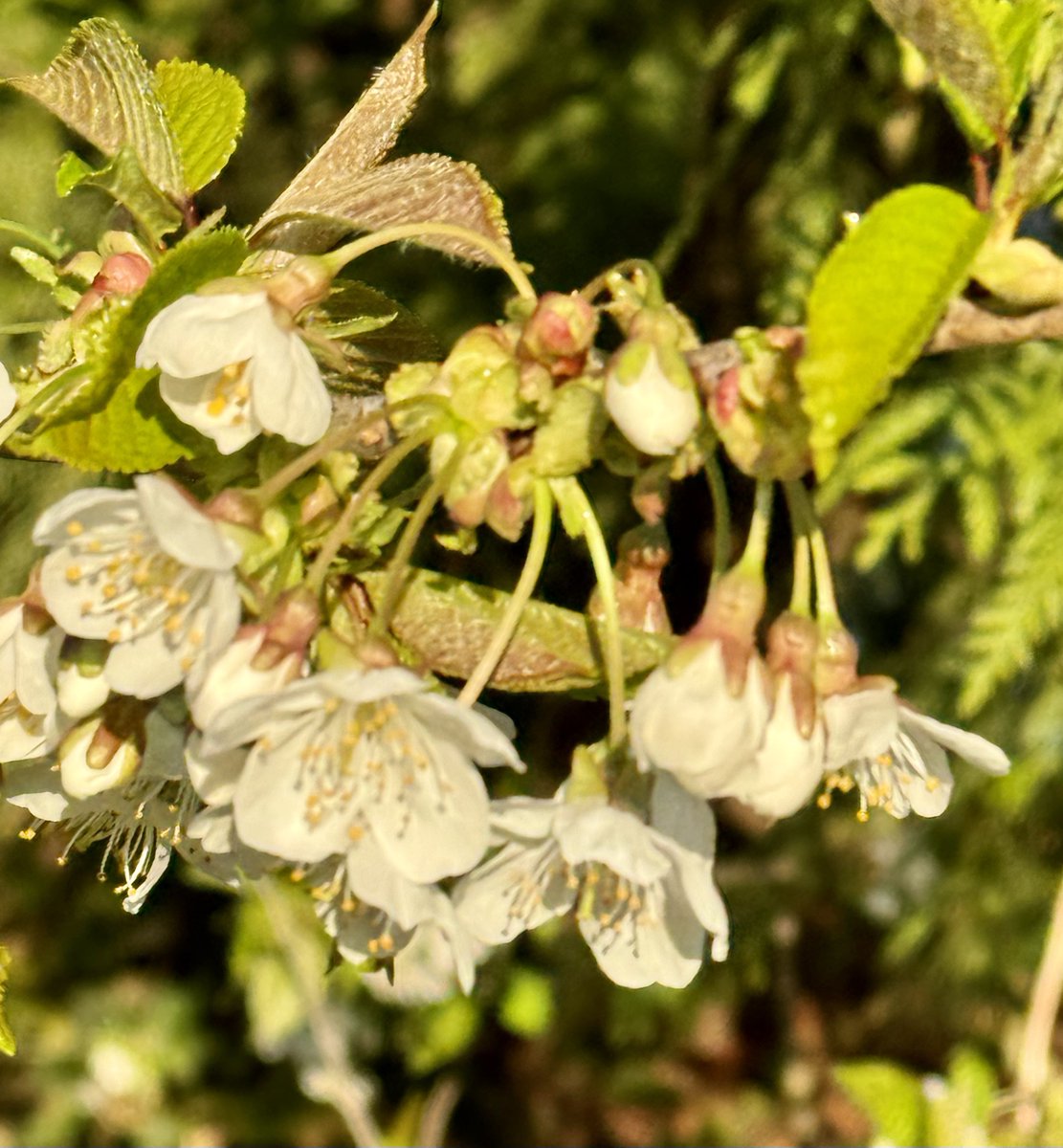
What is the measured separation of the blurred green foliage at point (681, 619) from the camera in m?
1.85

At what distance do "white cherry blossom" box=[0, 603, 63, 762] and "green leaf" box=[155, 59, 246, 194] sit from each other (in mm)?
321

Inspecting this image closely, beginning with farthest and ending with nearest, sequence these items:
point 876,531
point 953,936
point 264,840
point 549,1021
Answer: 1. point 549,1021
2. point 953,936
3. point 876,531
4. point 264,840

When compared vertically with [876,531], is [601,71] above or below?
above

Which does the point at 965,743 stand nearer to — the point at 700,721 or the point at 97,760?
the point at 700,721

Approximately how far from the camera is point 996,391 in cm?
190

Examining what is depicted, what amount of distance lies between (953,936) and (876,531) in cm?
116

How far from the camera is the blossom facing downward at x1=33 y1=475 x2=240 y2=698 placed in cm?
73

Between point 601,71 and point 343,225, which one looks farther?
point 601,71

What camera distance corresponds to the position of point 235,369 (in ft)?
2.66

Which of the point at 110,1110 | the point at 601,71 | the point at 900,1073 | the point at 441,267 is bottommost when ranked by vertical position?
the point at 110,1110

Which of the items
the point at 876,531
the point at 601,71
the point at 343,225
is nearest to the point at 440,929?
the point at 343,225

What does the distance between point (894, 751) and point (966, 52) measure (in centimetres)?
45

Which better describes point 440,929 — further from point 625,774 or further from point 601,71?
point 601,71

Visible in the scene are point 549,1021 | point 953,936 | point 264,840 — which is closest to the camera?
point 264,840
